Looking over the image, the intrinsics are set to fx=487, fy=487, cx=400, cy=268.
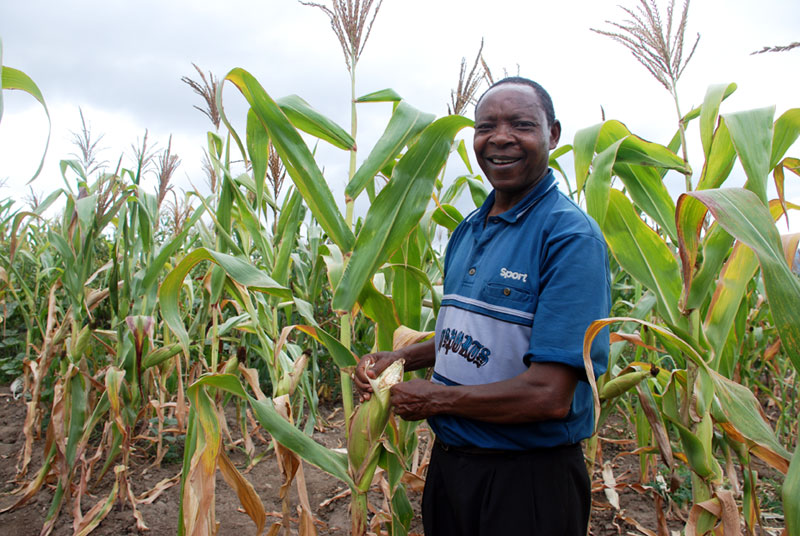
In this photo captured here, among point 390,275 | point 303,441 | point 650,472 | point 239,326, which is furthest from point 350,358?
point 650,472

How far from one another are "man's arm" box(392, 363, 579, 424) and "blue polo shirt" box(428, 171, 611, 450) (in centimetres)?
4

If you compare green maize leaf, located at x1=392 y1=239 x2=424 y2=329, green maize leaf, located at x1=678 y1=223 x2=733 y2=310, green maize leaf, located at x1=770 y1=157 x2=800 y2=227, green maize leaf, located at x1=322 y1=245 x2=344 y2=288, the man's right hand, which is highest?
green maize leaf, located at x1=770 y1=157 x2=800 y2=227

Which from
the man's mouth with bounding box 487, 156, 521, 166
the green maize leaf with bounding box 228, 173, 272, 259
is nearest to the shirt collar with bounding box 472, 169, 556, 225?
the man's mouth with bounding box 487, 156, 521, 166

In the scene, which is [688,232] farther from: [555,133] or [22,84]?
[22,84]

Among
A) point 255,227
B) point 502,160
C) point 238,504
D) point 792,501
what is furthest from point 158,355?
point 792,501

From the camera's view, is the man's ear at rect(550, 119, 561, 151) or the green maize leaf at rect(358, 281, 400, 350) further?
the green maize leaf at rect(358, 281, 400, 350)

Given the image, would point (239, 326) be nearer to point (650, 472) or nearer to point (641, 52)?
point (641, 52)

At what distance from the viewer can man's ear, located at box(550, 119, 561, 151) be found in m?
1.37

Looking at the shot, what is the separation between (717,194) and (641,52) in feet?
2.89

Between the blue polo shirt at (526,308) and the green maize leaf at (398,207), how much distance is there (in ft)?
0.70

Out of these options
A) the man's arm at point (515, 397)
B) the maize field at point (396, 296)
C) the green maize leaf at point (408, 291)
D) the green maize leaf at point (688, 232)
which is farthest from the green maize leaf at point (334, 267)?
the green maize leaf at point (688, 232)

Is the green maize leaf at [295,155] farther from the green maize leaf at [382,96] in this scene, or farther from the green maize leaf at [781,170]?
the green maize leaf at [781,170]

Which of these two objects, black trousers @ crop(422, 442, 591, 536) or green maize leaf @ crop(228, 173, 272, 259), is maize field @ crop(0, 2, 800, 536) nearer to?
green maize leaf @ crop(228, 173, 272, 259)

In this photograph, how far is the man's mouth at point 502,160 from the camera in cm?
128
